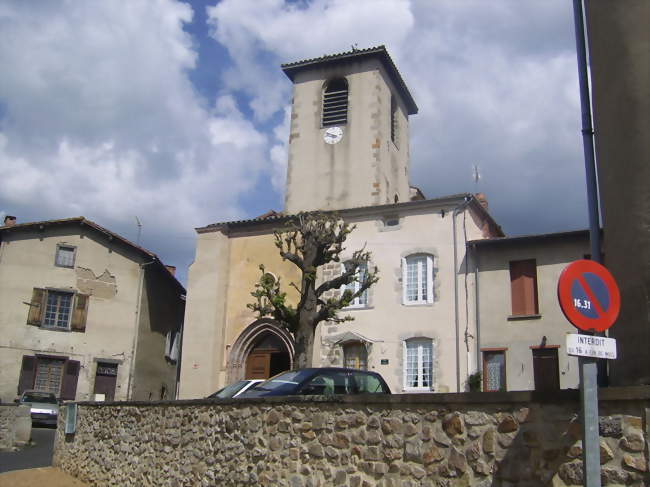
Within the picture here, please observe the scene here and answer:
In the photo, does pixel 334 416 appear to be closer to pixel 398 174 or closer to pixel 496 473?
pixel 496 473

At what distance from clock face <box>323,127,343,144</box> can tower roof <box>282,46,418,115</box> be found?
3080 millimetres

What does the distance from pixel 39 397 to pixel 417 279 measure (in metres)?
15.8


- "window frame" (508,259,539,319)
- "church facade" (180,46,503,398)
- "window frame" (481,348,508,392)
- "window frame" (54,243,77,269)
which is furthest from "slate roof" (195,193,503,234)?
"window frame" (54,243,77,269)

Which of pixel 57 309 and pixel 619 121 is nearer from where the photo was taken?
pixel 619 121

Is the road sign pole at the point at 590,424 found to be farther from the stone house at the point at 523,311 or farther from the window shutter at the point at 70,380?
the window shutter at the point at 70,380

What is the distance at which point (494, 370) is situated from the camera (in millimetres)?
23094

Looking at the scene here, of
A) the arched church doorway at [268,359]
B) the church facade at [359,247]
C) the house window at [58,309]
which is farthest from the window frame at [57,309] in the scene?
the arched church doorway at [268,359]

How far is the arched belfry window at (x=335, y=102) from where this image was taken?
30453 mm

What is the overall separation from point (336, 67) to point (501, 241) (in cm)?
1180

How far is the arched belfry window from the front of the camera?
30.5 meters

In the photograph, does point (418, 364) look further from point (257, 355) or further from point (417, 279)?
point (257, 355)

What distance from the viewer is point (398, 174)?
3141 centimetres

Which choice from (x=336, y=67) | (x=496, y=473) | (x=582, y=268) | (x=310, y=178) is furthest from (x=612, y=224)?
(x=336, y=67)

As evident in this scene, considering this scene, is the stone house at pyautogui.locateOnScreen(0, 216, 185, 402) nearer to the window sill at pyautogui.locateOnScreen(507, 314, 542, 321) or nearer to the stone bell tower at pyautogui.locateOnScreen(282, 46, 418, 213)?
the stone bell tower at pyautogui.locateOnScreen(282, 46, 418, 213)
